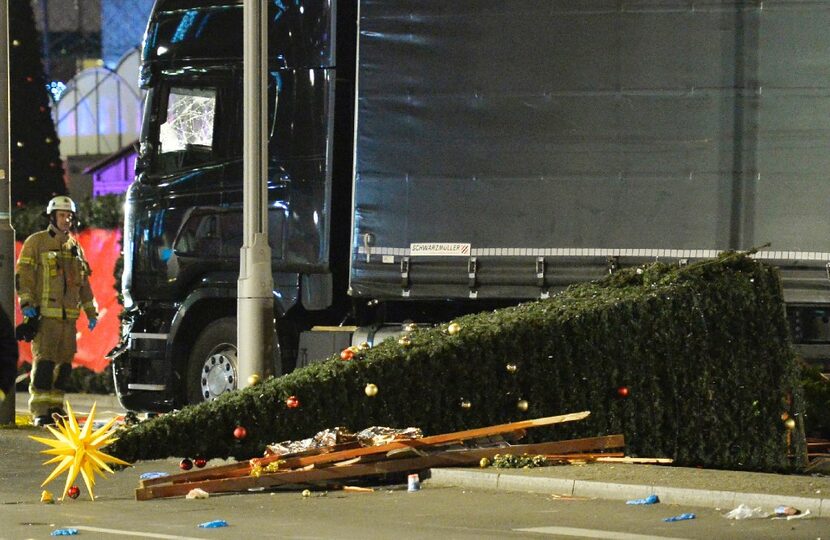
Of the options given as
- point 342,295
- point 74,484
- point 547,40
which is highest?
point 547,40

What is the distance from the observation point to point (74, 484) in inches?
435

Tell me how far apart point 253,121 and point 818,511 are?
564 centimetres

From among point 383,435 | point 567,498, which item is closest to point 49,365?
point 383,435

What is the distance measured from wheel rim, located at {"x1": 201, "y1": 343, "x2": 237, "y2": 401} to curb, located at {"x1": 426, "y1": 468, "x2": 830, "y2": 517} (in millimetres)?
4654

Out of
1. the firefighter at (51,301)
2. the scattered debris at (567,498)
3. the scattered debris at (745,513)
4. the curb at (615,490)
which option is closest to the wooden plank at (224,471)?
the curb at (615,490)

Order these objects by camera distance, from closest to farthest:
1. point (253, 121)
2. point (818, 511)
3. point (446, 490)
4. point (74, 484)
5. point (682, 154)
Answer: point (818, 511), point (446, 490), point (74, 484), point (253, 121), point (682, 154)

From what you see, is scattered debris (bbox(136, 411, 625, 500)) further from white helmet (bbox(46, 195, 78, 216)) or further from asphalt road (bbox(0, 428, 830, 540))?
white helmet (bbox(46, 195, 78, 216))

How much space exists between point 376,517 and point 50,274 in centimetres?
724

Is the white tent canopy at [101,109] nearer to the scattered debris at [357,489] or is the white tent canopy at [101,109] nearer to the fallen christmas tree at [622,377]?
the fallen christmas tree at [622,377]

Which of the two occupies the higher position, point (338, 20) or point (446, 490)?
point (338, 20)

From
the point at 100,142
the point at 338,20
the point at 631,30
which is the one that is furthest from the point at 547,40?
the point at 100,142

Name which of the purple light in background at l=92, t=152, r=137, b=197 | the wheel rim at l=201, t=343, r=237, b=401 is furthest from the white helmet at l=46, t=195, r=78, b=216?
the purple light in background at l=92, t=152, r=137, b=197

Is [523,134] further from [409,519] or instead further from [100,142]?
[100,142]

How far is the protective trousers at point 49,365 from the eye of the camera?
15352 millimetres
